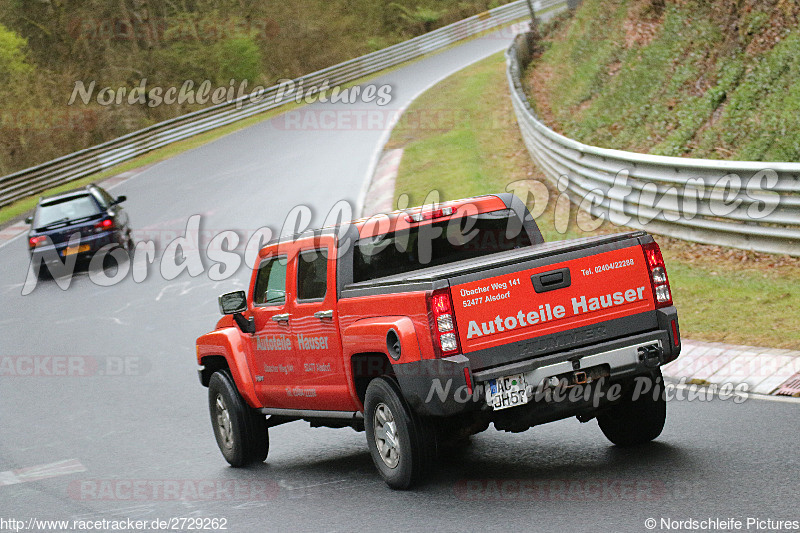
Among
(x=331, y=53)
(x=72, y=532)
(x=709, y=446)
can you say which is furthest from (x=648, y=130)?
(x=331, y=53)

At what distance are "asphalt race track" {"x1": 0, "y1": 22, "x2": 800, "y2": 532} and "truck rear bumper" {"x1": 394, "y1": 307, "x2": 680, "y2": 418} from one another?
0.67 meters

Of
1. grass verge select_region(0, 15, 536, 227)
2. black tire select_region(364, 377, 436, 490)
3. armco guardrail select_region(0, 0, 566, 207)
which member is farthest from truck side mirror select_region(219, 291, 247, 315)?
armco guardrail select_region(0, 0, 566, 207)

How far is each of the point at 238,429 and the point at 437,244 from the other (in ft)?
8.02

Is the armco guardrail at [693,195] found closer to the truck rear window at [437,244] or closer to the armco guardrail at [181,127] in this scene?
the truck rear window at [437,244]

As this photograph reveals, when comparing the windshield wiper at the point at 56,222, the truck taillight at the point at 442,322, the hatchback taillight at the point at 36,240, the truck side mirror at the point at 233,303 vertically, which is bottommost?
the truck taillight at the point at 442,322

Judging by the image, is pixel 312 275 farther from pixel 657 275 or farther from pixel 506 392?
pixel 657 275

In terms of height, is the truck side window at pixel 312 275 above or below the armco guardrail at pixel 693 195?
below

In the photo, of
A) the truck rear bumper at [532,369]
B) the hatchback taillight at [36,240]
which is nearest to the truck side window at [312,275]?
the truck rear bumper at [532,369]

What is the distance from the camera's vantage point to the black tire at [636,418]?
24.3 ft

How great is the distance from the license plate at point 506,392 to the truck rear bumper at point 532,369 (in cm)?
4

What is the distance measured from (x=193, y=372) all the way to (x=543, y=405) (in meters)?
7.73

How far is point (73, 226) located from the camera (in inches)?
832

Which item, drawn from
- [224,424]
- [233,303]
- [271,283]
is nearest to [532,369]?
[271,283]

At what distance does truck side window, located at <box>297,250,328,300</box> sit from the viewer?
775cm
